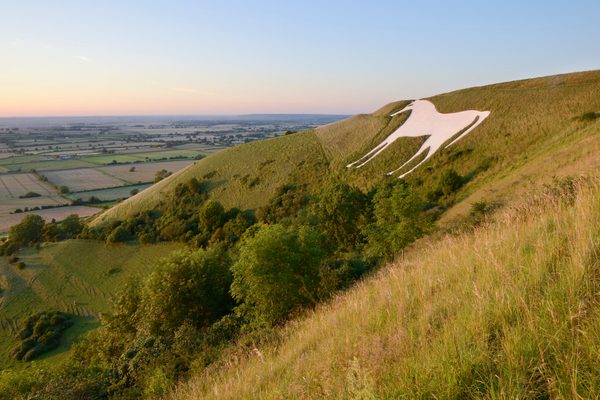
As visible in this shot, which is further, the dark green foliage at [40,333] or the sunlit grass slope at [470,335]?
the dark green foliage at [40,333]

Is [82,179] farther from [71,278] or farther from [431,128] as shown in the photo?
[431,128]

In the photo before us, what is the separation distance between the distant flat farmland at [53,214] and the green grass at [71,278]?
653 inches

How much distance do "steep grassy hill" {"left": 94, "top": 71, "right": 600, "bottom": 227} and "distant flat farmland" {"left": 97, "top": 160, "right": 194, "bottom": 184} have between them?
37985mm

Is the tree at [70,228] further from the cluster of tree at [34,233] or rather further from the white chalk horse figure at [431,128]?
the white chalk horse figure at [431,128]

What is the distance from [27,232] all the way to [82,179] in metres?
49.1

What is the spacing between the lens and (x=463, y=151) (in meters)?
36.8

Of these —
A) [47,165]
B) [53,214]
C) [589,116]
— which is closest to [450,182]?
[589,116]

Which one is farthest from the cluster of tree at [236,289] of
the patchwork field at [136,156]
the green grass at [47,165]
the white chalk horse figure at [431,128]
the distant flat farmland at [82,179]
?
the patchwork field at [136,156]

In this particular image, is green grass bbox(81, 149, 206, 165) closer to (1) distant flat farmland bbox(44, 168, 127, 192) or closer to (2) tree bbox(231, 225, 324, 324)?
(1) distant flat farmland bbox(44, 168, 127, 192)

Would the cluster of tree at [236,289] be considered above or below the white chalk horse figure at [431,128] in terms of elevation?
below

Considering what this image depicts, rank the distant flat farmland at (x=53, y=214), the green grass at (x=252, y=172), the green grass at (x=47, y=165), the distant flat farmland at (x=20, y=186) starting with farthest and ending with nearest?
the green grass at (x=47, y=165) < the distant flat farmland at (x=20, y=186) < the distant flat farmland at (x=53, y=214) < the green grass at (x=252, y=172)

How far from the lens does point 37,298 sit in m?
37.5

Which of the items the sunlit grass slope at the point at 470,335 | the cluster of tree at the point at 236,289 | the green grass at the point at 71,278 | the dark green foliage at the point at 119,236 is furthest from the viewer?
the dark green foliage at the point at 119,236

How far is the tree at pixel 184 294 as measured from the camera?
2095 cm
